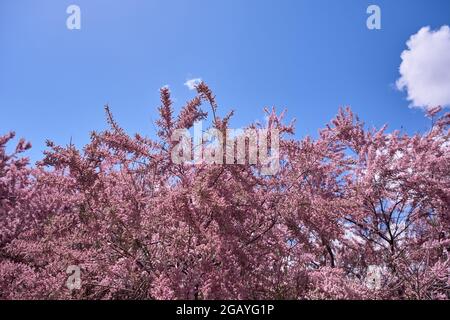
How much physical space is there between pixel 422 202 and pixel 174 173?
18.2 ft

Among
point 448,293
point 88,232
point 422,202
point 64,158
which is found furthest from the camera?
point 422,202

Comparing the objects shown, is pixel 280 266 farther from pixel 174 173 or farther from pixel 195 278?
pixel 174 173

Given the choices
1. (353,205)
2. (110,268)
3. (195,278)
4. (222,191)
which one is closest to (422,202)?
(353,205)

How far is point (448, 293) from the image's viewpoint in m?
6.30

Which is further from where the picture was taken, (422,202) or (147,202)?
(422,202)

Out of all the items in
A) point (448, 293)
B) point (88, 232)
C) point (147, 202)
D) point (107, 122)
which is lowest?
point (448, 293)

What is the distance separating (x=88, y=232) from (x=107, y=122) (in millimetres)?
1310

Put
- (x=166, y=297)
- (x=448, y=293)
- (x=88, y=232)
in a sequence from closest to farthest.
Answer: (x=166, y=297)
(x=88, y=232)
(x=448, y=293)

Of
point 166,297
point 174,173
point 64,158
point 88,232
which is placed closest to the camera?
point 166,297

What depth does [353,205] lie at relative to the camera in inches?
148
